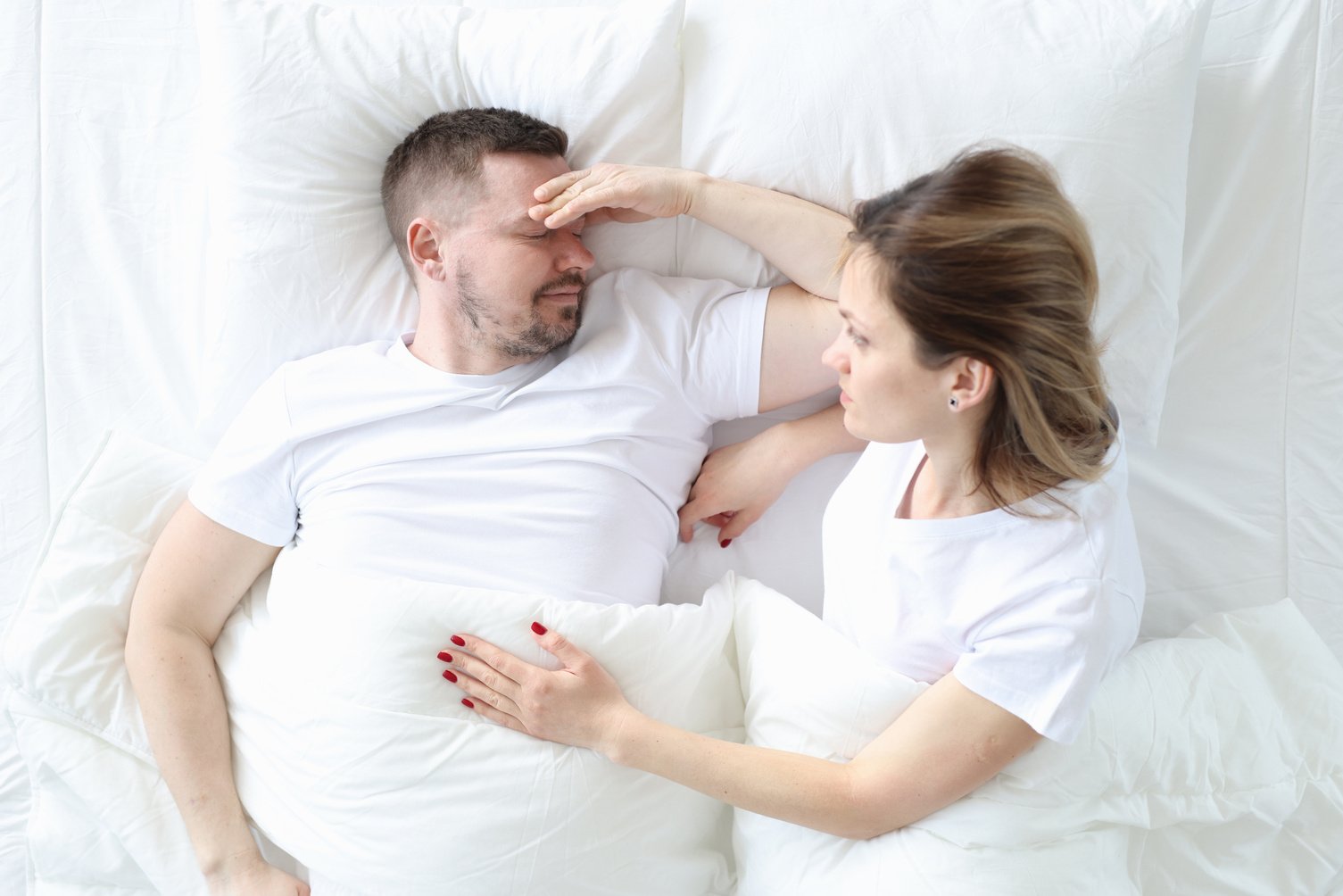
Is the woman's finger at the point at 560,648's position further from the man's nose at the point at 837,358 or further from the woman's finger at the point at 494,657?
the man's nose at the point at 837,358

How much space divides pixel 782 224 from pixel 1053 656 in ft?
2.31

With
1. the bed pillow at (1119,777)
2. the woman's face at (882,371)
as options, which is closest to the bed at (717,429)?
the bed pillow at (1119,777)

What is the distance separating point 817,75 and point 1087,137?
0.38 metres

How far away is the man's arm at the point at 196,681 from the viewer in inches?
56.6

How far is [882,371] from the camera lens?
1075mm

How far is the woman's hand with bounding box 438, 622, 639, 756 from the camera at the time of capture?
4.32 feet

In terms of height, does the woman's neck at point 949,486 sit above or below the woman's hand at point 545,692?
above

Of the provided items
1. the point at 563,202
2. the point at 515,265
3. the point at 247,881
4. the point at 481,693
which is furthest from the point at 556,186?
the point at 247,881

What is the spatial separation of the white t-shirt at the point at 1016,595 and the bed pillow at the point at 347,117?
640 mm

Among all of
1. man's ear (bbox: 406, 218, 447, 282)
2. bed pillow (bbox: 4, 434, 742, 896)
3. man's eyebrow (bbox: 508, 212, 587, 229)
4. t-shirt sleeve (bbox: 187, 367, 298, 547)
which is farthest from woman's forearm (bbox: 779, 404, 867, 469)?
t-shirt sleeve (bbox: 187, 367, 298, 547)

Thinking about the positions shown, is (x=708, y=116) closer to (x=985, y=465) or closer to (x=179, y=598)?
(x=985, y=465)

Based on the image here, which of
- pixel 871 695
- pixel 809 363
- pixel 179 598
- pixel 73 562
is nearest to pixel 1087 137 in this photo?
pixel 809 363

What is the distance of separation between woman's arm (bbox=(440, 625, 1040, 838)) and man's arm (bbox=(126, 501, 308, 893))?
403mm

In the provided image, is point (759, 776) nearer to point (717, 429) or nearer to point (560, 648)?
point (560, 648)
